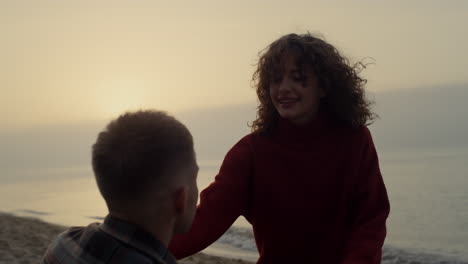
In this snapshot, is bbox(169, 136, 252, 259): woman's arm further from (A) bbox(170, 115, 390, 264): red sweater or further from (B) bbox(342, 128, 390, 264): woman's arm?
(B) bbox(342, 128, 390, 264): woman's arm

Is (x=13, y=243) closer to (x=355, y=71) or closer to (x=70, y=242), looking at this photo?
(x=355, y=71)

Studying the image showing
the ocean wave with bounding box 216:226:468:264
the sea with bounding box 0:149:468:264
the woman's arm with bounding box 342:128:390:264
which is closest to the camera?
the woman's arm with bounding box 342:128:390:264

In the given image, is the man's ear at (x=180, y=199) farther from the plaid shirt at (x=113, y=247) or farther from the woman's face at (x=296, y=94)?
the woman's face at (x=296, y=94)

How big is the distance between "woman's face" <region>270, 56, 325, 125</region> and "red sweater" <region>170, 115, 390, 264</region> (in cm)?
7

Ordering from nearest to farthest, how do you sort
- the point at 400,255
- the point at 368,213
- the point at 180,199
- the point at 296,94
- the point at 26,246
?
the point at 180,199, the point at 368,213, the point at 296,94, the point at 26,246, the point at 400,255

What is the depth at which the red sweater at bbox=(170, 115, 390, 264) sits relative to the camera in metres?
2.91

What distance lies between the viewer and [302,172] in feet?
9.78

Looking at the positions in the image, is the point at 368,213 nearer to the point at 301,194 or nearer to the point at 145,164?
the point at 301,194

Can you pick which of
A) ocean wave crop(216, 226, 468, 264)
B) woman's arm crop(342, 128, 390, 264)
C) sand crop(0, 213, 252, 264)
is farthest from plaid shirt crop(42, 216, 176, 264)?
ocean wave crop(216, 226, 468, 264)

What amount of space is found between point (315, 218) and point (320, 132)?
442mm

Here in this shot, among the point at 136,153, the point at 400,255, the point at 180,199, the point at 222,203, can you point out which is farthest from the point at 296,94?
the point at 400,255

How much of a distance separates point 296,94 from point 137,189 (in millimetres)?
1446

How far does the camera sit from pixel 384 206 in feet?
9.45

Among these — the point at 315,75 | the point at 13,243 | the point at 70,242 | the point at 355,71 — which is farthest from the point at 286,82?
the point at 13,243
